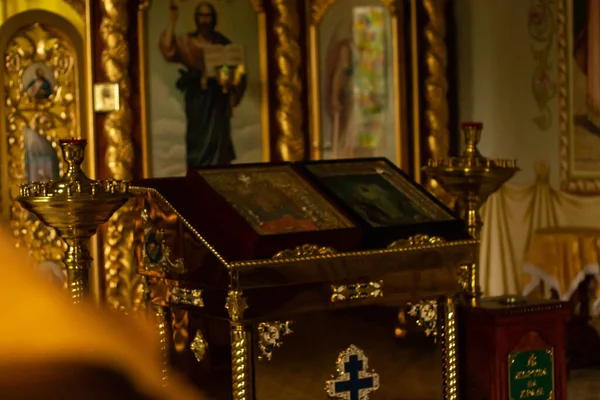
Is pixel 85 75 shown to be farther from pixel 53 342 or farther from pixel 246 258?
pixel 53 342

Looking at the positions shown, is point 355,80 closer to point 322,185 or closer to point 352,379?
point 322,185

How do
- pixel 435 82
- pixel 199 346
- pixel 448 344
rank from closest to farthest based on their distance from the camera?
pixel 199 346, pixel 448 344, pixel 435 82

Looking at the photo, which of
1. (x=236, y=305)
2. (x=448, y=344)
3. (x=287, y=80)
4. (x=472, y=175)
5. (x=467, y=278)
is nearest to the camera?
(x=236, y=305)

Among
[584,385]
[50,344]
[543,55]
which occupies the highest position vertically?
[543,55]

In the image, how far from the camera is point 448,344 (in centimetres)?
360

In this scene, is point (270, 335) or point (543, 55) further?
point (543, 55)

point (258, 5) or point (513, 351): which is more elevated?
point (258, 5)

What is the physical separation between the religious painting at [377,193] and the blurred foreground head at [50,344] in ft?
8.09

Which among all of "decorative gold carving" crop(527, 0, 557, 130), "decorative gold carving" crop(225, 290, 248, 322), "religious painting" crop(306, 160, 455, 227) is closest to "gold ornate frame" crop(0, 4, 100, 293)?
"religious painting" crop(306, 160, 455, 227)

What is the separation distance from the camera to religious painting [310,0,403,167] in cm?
660

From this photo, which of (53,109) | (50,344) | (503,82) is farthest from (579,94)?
(50,344)

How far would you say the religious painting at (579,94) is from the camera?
5.97m

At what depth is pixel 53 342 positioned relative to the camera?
0.89 metres

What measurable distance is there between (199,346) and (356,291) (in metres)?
0.55
